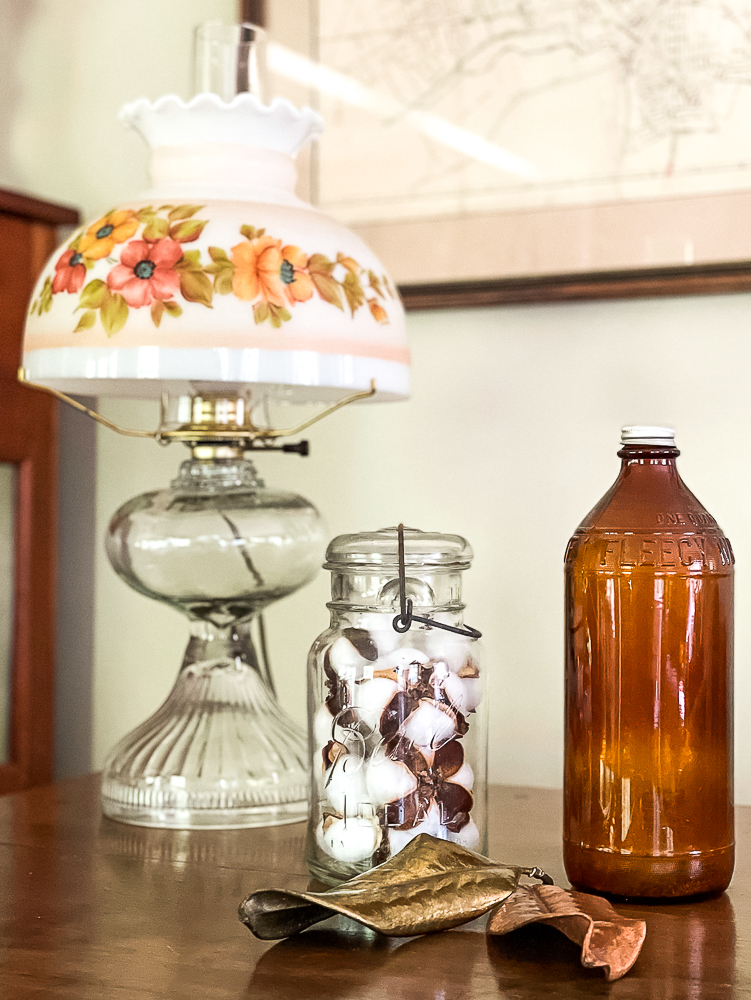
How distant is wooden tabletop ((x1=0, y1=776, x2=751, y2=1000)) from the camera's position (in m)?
0.56

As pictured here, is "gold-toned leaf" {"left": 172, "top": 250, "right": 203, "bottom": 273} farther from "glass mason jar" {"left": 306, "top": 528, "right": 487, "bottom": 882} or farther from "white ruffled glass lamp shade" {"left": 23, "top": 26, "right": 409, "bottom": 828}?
"glass mason jar" {"left": 306, "top": 528, "right": 487, "bottom": 882}

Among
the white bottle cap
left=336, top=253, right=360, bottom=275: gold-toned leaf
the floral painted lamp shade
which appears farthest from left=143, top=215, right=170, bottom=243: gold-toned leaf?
the white bottle cap

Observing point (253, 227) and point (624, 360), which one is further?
point (624, 360)

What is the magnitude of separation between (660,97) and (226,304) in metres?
0.52

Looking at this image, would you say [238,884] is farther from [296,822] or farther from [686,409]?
[686,409]

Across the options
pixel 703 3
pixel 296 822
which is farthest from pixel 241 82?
pixel 296 822

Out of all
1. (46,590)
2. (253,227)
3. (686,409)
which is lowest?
(46,590)

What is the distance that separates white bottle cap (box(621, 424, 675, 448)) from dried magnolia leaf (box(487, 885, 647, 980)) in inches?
10.2

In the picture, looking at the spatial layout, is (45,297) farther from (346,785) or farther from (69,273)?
(346,785)

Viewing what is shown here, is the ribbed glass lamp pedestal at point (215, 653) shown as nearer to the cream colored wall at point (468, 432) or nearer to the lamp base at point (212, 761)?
the lamp base at point (212, 761)

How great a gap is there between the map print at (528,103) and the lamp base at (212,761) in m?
0.54

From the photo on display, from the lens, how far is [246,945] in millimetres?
626

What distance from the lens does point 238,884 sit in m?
0.74

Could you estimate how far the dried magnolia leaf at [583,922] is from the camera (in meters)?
0.58
